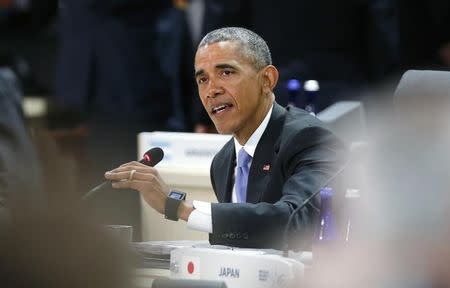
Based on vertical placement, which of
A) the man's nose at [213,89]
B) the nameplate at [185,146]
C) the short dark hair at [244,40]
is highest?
the short dark hair at [244,40]

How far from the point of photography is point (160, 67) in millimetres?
6699

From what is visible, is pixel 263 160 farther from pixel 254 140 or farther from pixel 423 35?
pixel 423 35

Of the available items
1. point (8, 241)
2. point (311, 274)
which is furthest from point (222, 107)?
point (8, 241)

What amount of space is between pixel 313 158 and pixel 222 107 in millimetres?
305

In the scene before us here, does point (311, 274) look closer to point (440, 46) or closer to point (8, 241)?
point (8, 241)

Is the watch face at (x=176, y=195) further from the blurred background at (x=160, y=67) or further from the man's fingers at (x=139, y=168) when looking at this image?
the blurred background at (x=160, y=67)

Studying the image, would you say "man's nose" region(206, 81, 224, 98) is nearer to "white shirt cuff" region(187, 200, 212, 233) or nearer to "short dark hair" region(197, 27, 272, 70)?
"short dark hair" region(197, 27, 272, 70)

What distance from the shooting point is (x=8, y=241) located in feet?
5.18

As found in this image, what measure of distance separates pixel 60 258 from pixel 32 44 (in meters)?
7.61

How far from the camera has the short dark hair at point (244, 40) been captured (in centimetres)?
358

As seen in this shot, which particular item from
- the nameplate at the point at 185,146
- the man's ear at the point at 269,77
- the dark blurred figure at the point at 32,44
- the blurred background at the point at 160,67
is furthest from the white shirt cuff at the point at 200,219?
the dark blurred figure at the point at 32,44

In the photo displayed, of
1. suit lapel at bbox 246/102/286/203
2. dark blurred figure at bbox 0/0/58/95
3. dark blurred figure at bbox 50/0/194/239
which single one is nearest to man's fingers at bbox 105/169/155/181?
suit lapel at bbox 246/102/286/203

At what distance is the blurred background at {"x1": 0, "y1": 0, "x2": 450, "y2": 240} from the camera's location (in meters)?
5.57

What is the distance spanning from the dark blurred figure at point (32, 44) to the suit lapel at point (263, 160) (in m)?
5.02
